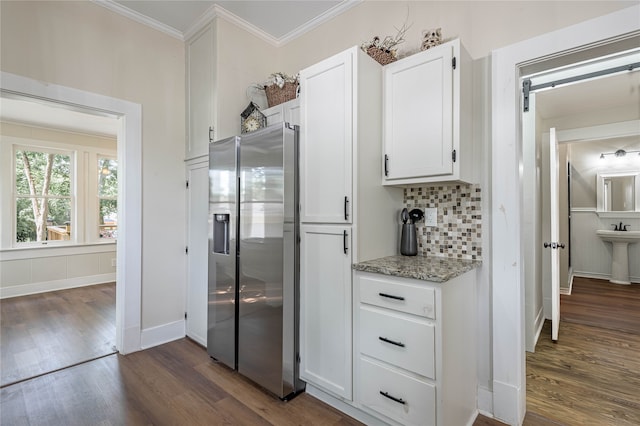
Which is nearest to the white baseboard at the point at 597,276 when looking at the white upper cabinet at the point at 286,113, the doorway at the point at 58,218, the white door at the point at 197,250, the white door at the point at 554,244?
the white door at the point at 554,244

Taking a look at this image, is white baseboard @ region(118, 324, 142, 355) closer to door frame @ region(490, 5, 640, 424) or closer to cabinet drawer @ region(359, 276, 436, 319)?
cabinet drawer @ region(359, 276, 436, 319)

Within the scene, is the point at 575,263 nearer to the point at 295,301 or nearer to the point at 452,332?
the point at 452,332

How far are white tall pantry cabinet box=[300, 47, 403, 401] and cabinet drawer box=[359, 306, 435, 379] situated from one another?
0.13 m

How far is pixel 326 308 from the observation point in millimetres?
1889

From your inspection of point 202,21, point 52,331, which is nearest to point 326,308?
point 202,21

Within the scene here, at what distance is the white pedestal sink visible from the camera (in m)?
4.83

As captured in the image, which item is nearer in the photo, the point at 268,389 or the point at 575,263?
the point at 268,389

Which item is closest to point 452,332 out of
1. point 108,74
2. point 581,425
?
point 581,425

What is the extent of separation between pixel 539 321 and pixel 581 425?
1.65 meters

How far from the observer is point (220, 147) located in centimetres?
242

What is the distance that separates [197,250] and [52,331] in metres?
1.97

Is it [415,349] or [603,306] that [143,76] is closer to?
[415,349]

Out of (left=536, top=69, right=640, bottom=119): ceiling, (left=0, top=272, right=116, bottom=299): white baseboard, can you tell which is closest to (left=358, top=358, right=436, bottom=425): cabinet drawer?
(left=536, top=69, right=640, bottom=119): ceiling

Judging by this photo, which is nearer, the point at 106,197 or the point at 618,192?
the point at 618,192
